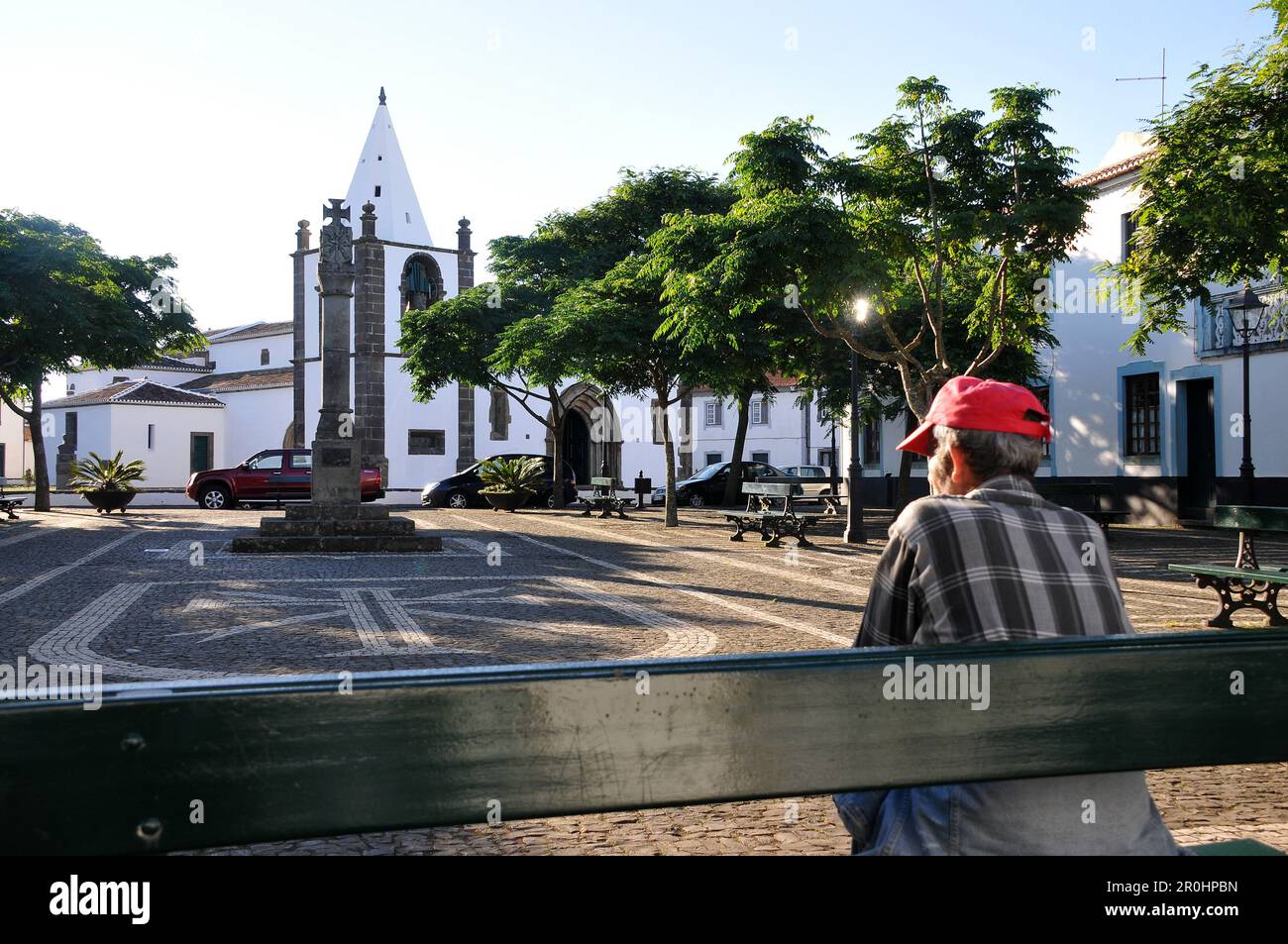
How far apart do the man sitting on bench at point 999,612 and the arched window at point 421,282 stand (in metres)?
46.9

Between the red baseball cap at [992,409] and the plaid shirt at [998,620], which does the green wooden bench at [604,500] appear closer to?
the red baseball cap at [992,409]

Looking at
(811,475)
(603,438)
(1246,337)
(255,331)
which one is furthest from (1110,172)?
(255,331)

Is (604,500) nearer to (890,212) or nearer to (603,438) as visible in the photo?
(890,212)

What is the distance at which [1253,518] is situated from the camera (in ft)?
31.9

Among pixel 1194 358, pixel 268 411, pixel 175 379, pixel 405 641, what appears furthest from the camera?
pixel 175 379

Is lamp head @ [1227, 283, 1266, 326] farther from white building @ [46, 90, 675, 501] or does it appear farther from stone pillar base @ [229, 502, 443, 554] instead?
white building @ [46, 90, 675, 501]

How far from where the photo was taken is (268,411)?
54.8 m

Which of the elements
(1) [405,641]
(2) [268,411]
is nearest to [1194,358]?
(1) [405,641]

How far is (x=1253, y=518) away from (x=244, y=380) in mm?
54282

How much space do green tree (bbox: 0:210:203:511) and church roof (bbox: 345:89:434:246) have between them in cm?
1994

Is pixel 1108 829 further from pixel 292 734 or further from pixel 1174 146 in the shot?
pixel 1174 146

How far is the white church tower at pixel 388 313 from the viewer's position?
152 feet

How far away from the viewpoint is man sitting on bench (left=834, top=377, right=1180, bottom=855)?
7.12ft

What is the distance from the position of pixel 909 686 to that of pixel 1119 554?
16.4 m
